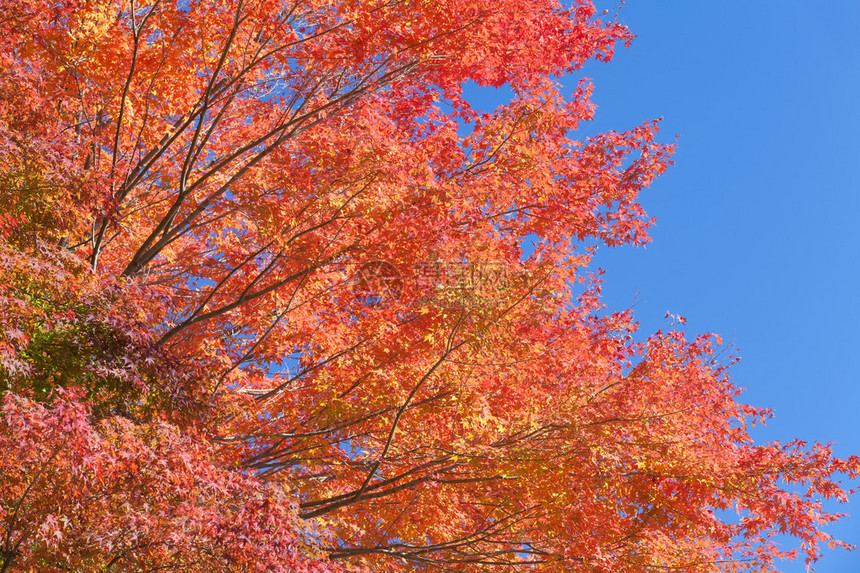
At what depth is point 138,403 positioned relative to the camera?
21.1 feet

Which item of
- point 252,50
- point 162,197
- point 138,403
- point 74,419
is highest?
point 252,50

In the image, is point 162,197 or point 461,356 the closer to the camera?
point 461,356

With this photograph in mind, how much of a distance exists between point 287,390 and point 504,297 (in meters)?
3.70

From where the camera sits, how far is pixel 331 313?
10.1 m

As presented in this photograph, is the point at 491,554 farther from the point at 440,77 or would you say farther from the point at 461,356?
the point at 440,77

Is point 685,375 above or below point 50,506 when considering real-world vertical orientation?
above

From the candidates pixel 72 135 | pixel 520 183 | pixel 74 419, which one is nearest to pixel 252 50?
pixel 72 135

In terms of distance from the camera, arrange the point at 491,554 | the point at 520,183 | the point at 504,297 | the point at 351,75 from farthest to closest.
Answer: the point at 520,183 → the point at 491,554 → the point at 351,75 → the point at 504,297

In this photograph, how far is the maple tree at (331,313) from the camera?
5637 mm

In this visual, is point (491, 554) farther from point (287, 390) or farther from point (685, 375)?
point (685, 375)

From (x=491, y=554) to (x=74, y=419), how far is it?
6146 mm

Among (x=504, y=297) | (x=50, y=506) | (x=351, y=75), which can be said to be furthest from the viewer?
(x=351, y=75)

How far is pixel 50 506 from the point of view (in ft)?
17.3

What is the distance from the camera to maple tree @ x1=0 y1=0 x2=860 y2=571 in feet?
18.5
